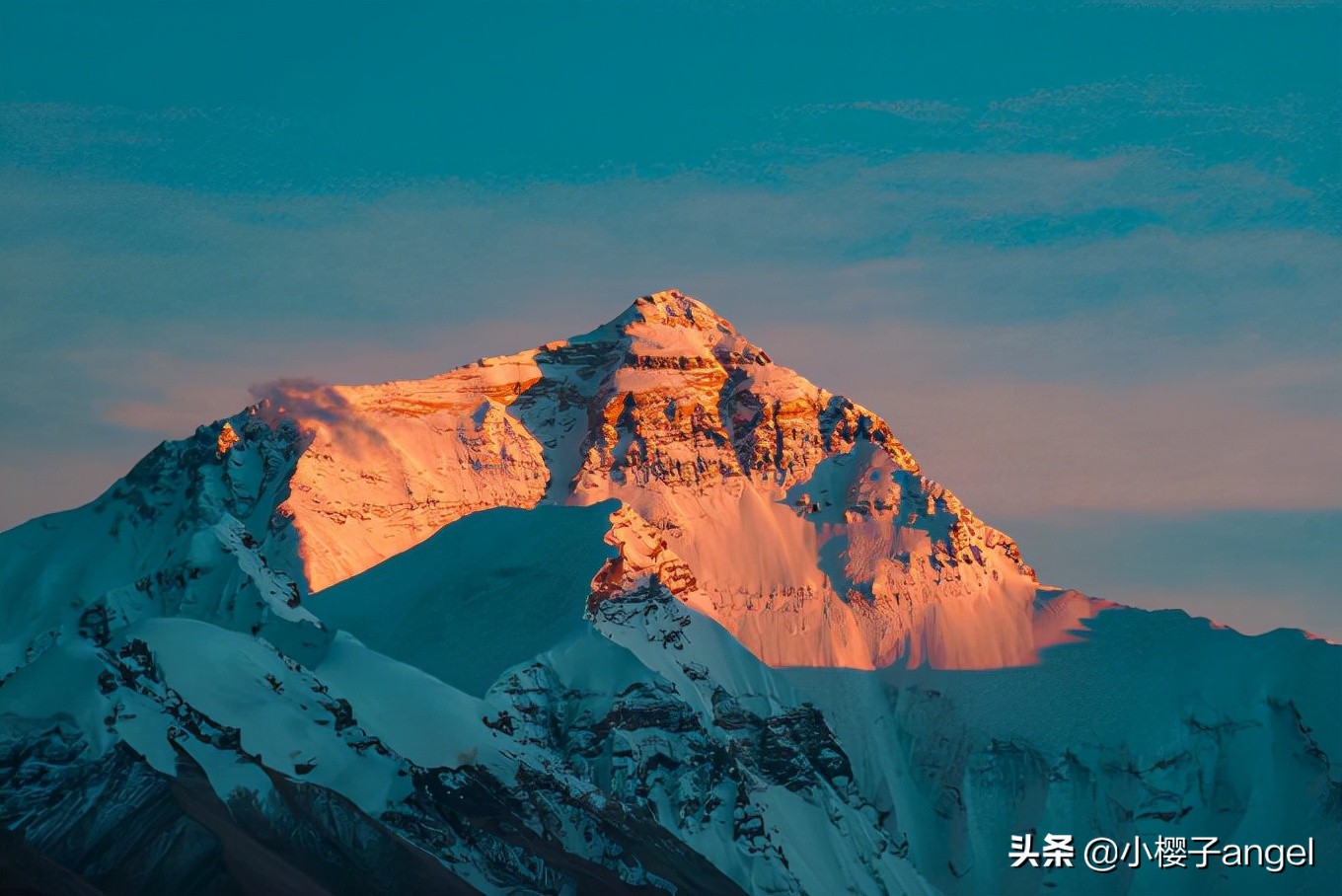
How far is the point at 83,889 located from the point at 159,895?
8.19 meters

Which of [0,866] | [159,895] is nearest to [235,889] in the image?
[159,895]

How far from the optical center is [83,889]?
632 ft

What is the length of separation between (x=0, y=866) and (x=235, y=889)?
17973 millimetres

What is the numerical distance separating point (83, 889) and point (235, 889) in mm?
11474

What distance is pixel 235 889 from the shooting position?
200 meters

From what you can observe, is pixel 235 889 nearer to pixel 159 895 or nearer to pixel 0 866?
pixel 159 895

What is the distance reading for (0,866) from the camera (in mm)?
188125

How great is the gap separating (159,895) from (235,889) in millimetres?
5193

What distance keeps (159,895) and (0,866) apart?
14.6m

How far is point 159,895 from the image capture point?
200 metres
